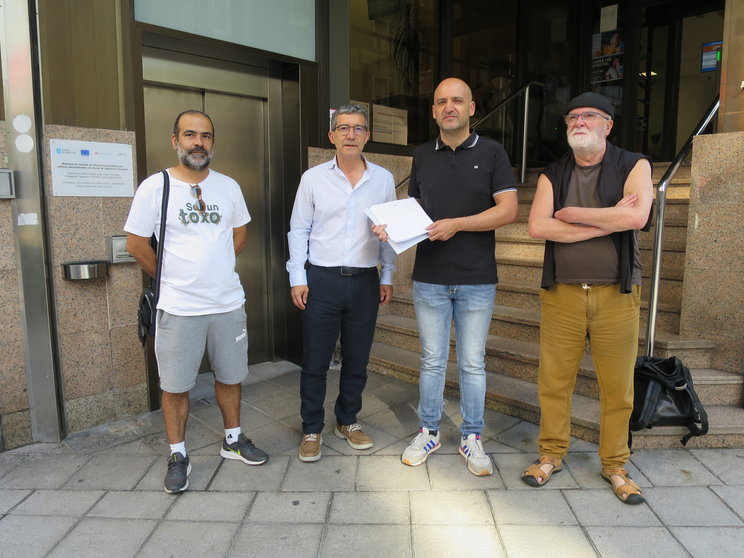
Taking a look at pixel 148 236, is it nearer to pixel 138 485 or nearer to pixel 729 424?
pixel 138 485

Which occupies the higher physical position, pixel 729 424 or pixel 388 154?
pixel 388 154

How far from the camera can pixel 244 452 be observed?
10.2 feet

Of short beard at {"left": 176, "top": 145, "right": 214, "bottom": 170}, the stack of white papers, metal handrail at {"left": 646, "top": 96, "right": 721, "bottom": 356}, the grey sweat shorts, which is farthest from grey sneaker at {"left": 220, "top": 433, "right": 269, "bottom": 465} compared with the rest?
metal handrail at {"left": 646, "top": 96, "right": 721, "bottom": 356}

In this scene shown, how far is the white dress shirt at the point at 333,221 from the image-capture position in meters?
3.02

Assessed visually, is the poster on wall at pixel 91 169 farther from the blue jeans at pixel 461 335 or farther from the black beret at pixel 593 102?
the black beret at pixel 593 102

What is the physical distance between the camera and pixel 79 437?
3502 mm

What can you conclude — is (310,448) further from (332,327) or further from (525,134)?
(525,134)

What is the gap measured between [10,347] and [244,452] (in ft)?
5.11

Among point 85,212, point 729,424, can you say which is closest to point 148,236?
point 85,212

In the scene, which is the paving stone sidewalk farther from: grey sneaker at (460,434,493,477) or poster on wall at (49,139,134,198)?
poster on wall at (49,139,134,198)

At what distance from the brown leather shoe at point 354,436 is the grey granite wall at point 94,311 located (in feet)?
4.99

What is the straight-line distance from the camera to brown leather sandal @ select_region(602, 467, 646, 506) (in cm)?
264

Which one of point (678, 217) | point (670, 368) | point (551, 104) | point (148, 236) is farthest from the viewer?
point (551, 104)

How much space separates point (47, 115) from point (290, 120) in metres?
1.93
